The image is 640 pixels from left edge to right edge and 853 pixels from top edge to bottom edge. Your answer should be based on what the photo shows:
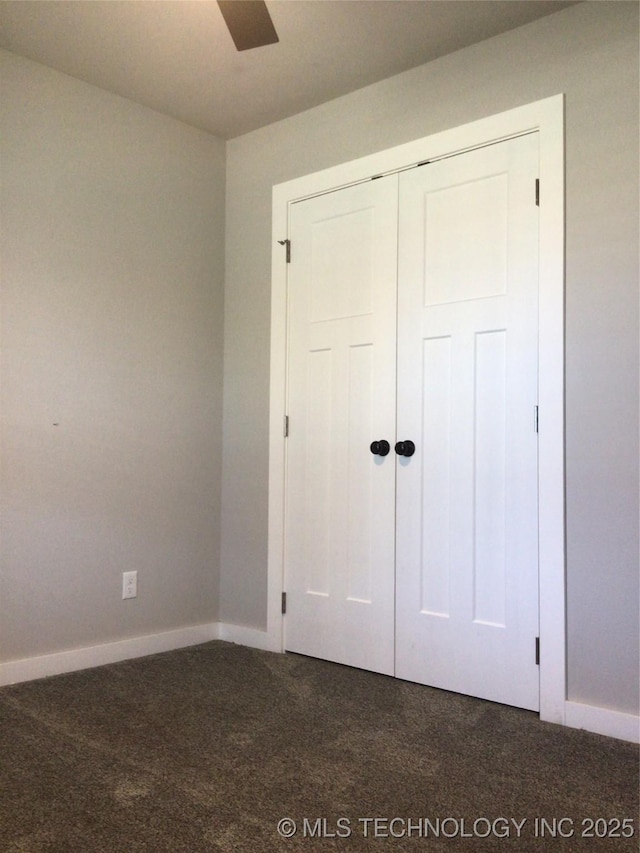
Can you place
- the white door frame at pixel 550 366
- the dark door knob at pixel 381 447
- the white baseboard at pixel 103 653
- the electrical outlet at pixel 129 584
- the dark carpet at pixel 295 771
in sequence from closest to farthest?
1. the dark carpet at pixel 295 771
2. the white door frame at pixel 550 366
3. the white baseboard at pixel 103 653
4. the dark door knob at pixel 381 447
5. the electrical outlet at pixel 129 584

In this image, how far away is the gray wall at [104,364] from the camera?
2473 mm

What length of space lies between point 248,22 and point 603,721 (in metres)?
2.53

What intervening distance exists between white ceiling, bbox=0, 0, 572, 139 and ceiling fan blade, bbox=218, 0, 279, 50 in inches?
4.0

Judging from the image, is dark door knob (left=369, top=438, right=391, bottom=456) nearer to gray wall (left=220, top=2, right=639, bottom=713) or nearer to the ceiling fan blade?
gray wall (left=220, top=2, right=639, bottom=713)

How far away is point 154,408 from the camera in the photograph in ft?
9.53

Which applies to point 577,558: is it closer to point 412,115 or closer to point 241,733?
point 241,733

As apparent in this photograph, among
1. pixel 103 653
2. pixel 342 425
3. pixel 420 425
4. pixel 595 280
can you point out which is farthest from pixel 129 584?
pixel 595 280

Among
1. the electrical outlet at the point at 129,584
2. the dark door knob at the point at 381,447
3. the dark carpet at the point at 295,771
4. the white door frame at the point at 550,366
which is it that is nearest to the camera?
the dark carpet at the point at 295,771

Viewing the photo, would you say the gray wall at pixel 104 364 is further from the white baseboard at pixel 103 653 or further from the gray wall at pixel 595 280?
the gray wall at pixel 595 280

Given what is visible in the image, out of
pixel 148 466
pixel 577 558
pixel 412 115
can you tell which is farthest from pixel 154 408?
pixel 577 558

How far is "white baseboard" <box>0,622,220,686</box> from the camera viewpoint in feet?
7.91

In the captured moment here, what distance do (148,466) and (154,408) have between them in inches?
10.6

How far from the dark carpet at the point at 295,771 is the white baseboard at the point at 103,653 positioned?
0.07 m

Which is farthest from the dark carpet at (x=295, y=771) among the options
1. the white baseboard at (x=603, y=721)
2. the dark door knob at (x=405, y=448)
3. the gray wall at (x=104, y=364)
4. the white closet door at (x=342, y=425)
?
the dark door knob at (x=405, y=448)
